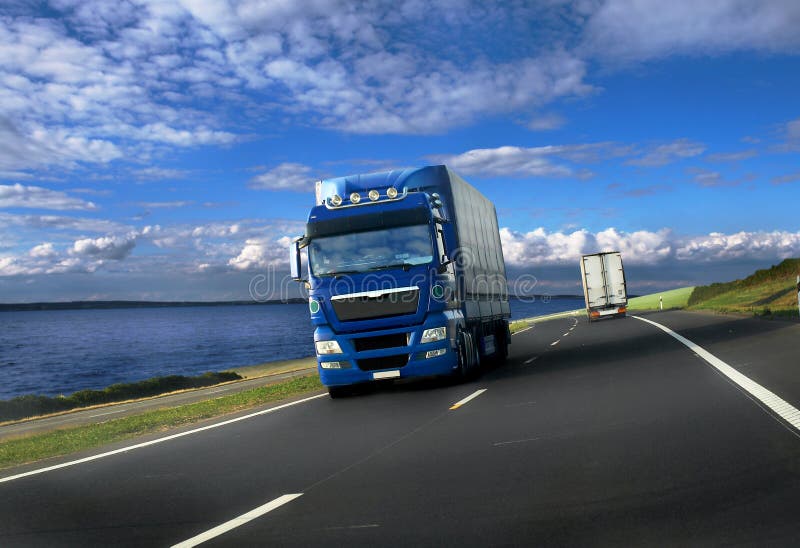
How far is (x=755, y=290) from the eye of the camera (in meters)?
60.8

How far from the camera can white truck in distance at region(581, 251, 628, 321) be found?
4559 cm

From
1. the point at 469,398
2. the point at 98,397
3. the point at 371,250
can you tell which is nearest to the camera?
the point at 469,398

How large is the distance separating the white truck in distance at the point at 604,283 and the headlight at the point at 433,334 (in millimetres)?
33482

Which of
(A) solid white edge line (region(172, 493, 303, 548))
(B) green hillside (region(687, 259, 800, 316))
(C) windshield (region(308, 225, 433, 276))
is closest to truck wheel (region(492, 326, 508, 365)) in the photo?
(C) windshield (region(308, 225, 433, 276))

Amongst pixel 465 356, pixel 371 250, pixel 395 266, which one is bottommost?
pixel 465 356

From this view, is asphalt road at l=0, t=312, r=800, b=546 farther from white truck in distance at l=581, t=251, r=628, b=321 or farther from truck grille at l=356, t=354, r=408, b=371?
white truck in distance at l=581, t=251, r=628, b=321

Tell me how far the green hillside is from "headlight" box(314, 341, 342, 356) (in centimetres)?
3881

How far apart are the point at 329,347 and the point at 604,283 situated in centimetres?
3482

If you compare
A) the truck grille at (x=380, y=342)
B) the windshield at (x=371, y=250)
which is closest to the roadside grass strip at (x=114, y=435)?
the truck grille at (x=380, y=342)

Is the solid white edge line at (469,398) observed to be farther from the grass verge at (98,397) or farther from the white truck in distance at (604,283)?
the white truck in distance at (604,283)

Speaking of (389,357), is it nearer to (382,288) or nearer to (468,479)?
(382,288)

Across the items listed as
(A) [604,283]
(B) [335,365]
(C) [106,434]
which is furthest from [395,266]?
(A) [604,283]

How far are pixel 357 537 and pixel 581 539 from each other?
4.62 feet

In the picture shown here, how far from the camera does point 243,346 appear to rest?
96500 millimetres
